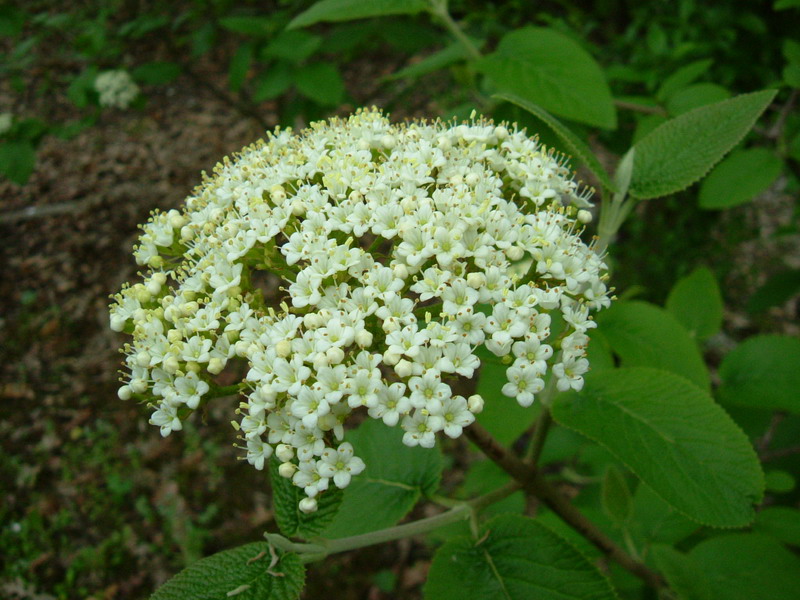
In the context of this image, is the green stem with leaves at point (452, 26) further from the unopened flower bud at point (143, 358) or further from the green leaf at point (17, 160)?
the green leaf at point (17, 160)

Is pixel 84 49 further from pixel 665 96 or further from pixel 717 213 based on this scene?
pixel 717 213

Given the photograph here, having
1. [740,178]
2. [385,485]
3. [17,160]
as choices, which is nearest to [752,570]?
[385,485]

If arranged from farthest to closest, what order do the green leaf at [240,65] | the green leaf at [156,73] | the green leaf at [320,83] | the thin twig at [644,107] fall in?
the green leaf at [156,73]
the green leaf at [240,65]
the green leaf at [320,83]
the thin twig at [644,107]

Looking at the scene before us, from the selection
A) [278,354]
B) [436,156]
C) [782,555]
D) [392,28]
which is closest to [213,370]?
[278,354]

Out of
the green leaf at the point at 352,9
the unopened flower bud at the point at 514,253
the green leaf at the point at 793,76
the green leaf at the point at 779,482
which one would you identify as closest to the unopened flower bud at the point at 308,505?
the unopened flower bud at the point at 514,253

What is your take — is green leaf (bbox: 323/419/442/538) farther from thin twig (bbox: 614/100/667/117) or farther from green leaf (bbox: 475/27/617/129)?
thin twig (bbox: 614/100/667/117)

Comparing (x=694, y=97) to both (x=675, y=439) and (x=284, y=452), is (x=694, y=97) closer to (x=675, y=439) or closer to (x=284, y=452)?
(x=675, y=439)

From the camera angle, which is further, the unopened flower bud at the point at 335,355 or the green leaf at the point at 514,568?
the green leaf at the point at 514,568
